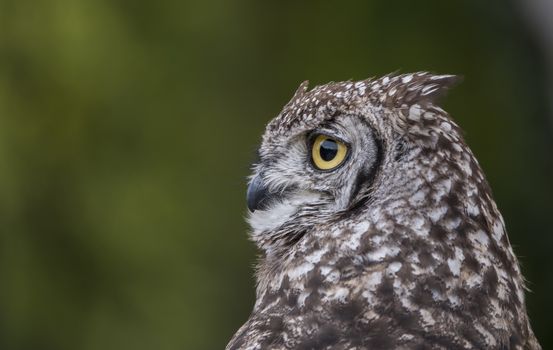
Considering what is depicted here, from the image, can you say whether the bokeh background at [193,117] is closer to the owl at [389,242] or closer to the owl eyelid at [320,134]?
the owl eyelid at [320,134]

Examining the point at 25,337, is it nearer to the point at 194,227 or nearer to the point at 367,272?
the point at 194,227

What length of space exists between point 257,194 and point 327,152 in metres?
0.40

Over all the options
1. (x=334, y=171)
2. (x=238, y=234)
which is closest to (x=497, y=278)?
(x=334, y=171)

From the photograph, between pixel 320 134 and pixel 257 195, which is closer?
pixel 320 134

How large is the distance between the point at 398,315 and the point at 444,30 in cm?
565

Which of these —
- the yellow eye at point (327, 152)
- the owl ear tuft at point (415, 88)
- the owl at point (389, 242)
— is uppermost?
the owl ear tuft at point (415, 88)

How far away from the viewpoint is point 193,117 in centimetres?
773

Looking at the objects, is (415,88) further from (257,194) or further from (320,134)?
(257,194)

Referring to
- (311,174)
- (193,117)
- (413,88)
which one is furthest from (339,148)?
(193,117)

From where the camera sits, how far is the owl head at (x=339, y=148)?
2596mm

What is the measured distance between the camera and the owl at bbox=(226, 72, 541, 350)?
2355 mm

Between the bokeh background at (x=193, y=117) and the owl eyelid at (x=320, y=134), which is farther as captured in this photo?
the bokeh background at (x=193, y=117)

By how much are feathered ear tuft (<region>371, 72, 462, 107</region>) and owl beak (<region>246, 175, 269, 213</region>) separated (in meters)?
0.53

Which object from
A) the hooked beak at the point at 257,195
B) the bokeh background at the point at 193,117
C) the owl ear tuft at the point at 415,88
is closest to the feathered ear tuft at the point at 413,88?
the owl ear tuft at the point at 415,88
